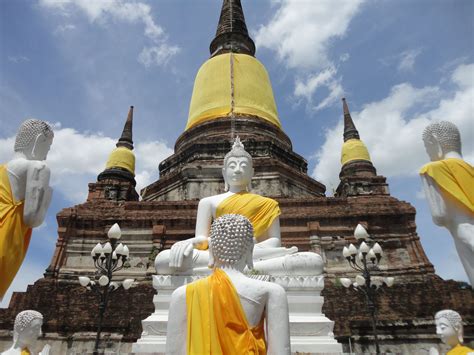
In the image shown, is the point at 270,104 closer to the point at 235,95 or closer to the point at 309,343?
the point at 235,95

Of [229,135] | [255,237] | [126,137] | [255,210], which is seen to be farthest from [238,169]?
[126,137]

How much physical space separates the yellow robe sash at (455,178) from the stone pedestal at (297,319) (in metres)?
1.77

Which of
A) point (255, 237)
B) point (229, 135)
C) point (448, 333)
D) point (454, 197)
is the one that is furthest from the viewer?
point (229, 135)

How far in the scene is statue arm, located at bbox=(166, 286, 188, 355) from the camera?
7.89 ft

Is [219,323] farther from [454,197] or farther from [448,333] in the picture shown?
[448,333]

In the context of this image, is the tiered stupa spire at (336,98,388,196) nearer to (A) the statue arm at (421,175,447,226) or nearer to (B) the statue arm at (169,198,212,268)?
(B) the statue arm at (169,198,212,268)

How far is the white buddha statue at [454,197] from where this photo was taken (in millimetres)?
3404

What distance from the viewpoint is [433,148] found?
4.06m

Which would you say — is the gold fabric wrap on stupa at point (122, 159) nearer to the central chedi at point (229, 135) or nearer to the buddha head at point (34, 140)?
the central chedi at point (229, 135)

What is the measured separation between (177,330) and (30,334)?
2742 mm

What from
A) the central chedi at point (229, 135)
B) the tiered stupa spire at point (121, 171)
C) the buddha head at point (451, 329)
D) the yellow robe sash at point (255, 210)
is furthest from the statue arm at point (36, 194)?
the tiered stupa spire at point (121, 171)

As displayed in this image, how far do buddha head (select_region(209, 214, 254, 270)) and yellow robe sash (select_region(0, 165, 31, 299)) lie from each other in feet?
6.62

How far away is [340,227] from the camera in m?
13.0

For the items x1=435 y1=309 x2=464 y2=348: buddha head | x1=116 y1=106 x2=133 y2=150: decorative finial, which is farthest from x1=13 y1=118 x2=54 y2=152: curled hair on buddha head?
x1=116 y1=106 x2=133 y2=150: decorative finial
